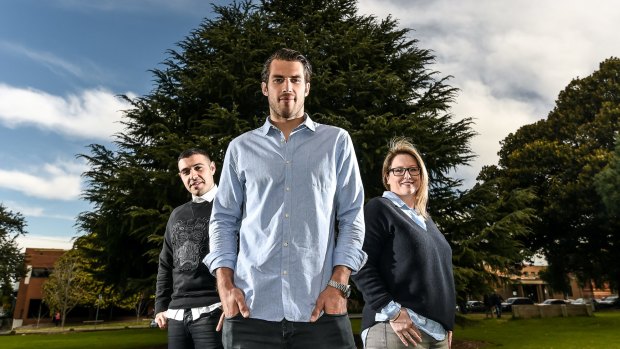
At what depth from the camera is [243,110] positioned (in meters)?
13.0

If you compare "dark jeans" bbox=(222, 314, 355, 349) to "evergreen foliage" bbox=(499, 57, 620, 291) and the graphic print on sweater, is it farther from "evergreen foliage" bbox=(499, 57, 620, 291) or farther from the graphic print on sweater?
"evergreen foliage" bbox=(499, 57, 620, 291)

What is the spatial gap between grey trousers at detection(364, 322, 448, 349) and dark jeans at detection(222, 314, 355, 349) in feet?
2.13

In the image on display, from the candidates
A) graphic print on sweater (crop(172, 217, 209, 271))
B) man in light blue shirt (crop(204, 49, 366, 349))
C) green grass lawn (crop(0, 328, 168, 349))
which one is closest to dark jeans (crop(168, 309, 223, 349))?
graphic print on sweater (crop(172, 217, 209, 271))

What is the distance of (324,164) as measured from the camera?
2350 millimetres

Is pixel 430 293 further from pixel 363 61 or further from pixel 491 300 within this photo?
pixel 491 300

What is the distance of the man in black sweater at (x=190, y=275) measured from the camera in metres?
3.63

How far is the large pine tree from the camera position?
37.9ft

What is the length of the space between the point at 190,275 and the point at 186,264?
105mm

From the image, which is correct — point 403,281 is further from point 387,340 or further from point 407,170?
point 407,170

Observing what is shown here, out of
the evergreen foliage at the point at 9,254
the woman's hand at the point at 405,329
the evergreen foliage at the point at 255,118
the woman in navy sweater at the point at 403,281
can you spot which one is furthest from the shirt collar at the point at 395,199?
the evergreen foliage at the point at 9,254

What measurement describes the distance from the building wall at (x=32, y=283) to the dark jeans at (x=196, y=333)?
4938cm

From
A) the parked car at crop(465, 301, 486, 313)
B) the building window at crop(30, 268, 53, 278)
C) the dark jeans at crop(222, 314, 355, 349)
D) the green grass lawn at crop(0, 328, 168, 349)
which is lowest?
the green grass lawn at crop(0, 328, 168, 349)

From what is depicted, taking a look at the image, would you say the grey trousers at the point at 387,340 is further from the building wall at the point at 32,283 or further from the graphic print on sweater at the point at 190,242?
the building wall at the point at 32,283

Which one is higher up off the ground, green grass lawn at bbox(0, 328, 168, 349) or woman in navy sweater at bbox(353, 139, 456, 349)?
woman in navy sweater at bbox(353, 139, 456, 349)
